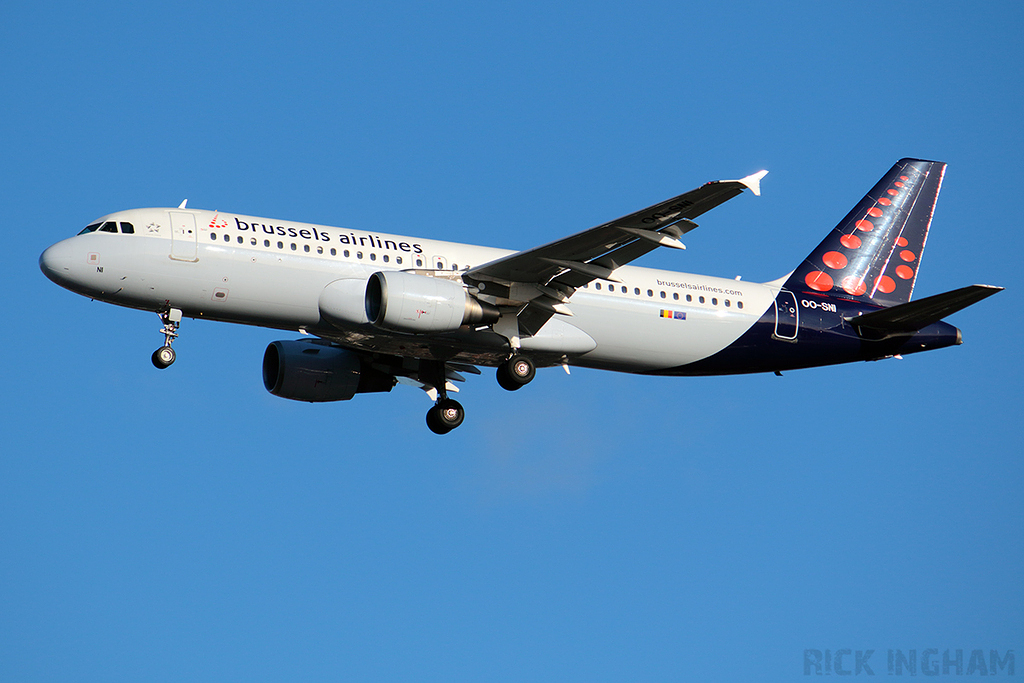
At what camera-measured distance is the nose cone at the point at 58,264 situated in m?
27.3

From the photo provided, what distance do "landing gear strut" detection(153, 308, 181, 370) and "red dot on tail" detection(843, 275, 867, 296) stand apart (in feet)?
63.1

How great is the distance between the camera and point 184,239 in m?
27.9

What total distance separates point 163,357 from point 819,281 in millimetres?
18808

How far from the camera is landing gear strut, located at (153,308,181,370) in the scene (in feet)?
92.7

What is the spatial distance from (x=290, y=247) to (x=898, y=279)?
1870 centimetres

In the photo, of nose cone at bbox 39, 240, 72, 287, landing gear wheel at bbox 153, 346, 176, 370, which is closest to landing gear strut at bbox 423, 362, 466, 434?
landing gear wheel at bbox 153, 346, 176, 370

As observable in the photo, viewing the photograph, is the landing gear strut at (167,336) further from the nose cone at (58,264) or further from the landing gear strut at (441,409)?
the landing gear strut at (441,409)

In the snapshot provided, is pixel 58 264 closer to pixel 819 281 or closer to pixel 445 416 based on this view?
pixel 445 416

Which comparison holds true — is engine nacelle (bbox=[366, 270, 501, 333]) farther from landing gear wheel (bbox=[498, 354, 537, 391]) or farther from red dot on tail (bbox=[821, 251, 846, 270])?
red dot on tail (bbox=[821, 251, 846, 270])

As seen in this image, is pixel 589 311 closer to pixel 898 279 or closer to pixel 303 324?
pixel 303 324

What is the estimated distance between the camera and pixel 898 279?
35719 mm

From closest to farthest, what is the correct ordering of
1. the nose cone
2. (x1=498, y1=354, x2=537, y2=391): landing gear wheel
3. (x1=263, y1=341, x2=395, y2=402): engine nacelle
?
1. the nose cone
2. (x1=498, y1=354, x2=537, y2=391): landing gear wheel
3. (x1=263, y1=341, x2=395, y2=402): engine nacelle

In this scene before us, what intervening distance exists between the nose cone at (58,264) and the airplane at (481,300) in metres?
0.03

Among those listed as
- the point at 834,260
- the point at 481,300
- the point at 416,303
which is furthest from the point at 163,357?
the point at 834,260
